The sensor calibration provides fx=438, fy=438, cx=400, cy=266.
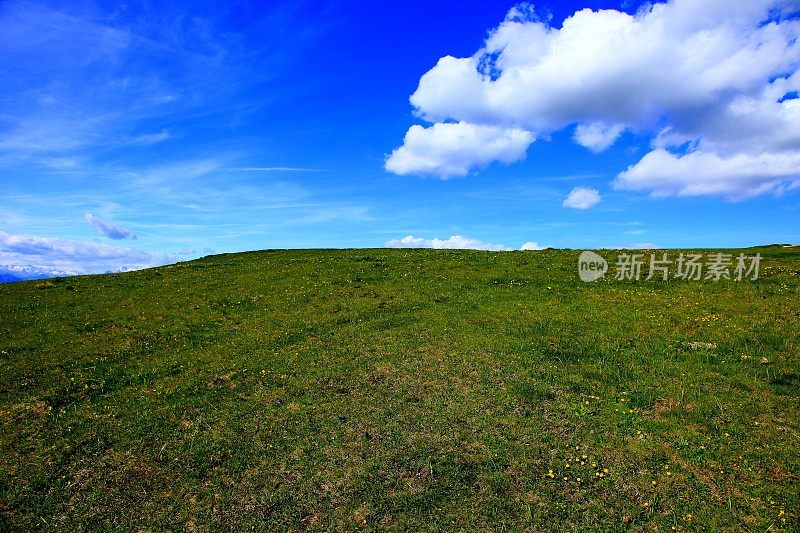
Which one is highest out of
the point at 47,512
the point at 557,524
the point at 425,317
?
the point at 425,317

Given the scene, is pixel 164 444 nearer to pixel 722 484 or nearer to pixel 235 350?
pixel 235 350

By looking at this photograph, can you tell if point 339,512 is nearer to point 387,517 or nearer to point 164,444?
point 387,517

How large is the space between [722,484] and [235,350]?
19499 millimetres

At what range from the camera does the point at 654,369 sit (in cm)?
1788

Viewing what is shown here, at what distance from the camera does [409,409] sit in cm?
1562

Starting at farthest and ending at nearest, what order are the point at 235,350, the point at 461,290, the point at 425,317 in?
the point at 461,290 < the point at 425,317 < the point at 235,350

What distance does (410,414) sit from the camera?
1530 centimetres

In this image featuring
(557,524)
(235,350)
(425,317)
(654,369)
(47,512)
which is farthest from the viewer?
(425,317)

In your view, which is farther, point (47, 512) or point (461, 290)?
point (461, 290)

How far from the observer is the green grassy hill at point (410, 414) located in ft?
37.2

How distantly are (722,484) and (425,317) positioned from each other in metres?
15.9

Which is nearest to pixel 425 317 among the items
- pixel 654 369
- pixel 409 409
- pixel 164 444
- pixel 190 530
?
pixel 409 409

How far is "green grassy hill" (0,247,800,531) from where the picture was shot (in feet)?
37.2

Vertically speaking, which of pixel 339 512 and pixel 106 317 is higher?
pixel 106 317
